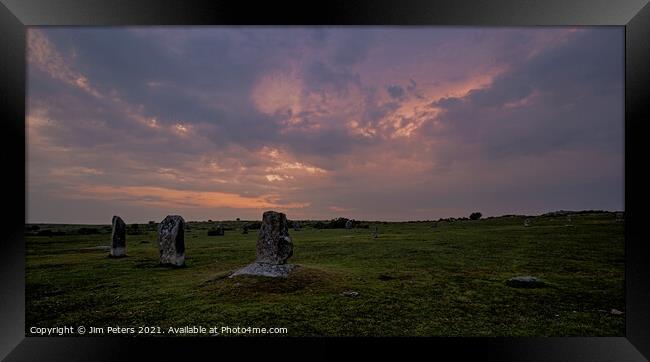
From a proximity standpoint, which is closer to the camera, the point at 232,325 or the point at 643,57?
the point at 643,57

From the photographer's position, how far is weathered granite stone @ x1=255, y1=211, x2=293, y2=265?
11.0 m

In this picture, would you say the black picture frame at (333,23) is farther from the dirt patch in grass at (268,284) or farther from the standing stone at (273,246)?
the standing stone at (273,246)

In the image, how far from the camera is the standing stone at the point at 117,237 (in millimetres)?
16828

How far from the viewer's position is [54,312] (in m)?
8.49

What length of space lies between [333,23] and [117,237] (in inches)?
644

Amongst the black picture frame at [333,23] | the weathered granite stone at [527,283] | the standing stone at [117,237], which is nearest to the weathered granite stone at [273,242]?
the black picture frame at [333,23]

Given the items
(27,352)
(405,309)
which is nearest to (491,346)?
(405,309)

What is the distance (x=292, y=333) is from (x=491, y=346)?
167 inches

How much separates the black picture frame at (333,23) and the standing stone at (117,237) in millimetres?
10908

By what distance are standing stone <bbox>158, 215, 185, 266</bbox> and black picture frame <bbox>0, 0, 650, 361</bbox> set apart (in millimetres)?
6979

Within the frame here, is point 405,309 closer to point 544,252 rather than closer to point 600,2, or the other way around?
point 600,2

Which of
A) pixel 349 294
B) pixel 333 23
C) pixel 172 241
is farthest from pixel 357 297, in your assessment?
pixel 172 241

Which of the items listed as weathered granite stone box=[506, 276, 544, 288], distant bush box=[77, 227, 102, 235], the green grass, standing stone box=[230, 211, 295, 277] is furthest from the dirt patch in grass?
distant bush box=[77, 227, 102, 235]

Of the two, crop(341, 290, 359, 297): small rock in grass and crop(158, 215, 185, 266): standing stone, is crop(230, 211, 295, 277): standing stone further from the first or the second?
crop(158, 215, 185, 266): standing stone
